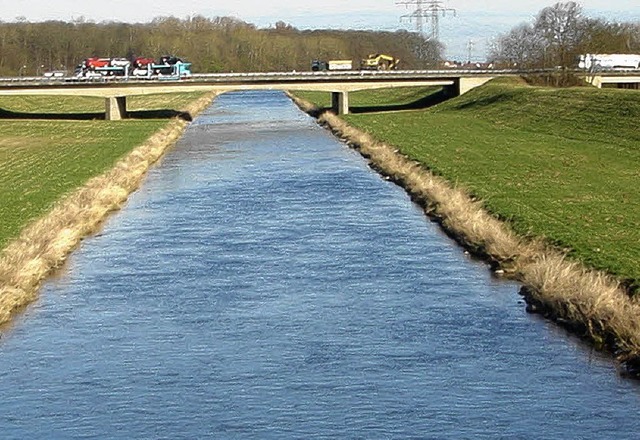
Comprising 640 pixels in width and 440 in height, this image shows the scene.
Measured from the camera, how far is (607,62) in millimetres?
104562

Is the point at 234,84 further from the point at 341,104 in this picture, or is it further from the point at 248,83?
the point at 341,104

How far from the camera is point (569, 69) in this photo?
90.5 meters

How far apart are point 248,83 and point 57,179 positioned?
1856 inches

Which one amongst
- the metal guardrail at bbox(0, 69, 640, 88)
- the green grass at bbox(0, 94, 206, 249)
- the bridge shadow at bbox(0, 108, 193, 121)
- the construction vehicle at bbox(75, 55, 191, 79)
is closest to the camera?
the green grass at bbox(0, 94, 206, 249)

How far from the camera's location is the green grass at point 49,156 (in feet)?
108

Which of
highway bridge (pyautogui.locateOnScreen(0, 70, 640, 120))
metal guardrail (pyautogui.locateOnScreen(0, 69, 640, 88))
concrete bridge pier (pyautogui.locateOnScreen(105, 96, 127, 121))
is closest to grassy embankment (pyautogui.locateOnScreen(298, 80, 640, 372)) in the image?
highway bridge (pyautogui.locateOnScreen(0, 70, 640, 120))

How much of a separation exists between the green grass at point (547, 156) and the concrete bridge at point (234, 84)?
4396mm

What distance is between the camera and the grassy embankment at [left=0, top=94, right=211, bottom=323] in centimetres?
2447

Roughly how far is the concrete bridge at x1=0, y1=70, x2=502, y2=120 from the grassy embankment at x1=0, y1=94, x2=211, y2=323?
76.8 inches

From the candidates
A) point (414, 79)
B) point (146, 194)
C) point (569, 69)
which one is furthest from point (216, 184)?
point (569, 69)

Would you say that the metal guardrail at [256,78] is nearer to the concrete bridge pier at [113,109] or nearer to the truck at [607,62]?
the concrete bridge pier at [113,109]

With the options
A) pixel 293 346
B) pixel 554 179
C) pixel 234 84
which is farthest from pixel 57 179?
pixel 234 84

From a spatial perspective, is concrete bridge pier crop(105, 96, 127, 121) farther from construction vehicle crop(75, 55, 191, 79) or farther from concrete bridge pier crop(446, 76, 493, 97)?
concrete bridge pier crop(446, 76, 493, 97)

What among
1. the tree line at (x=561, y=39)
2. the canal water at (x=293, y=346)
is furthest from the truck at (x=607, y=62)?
the canal water at (x=293, y=346)
